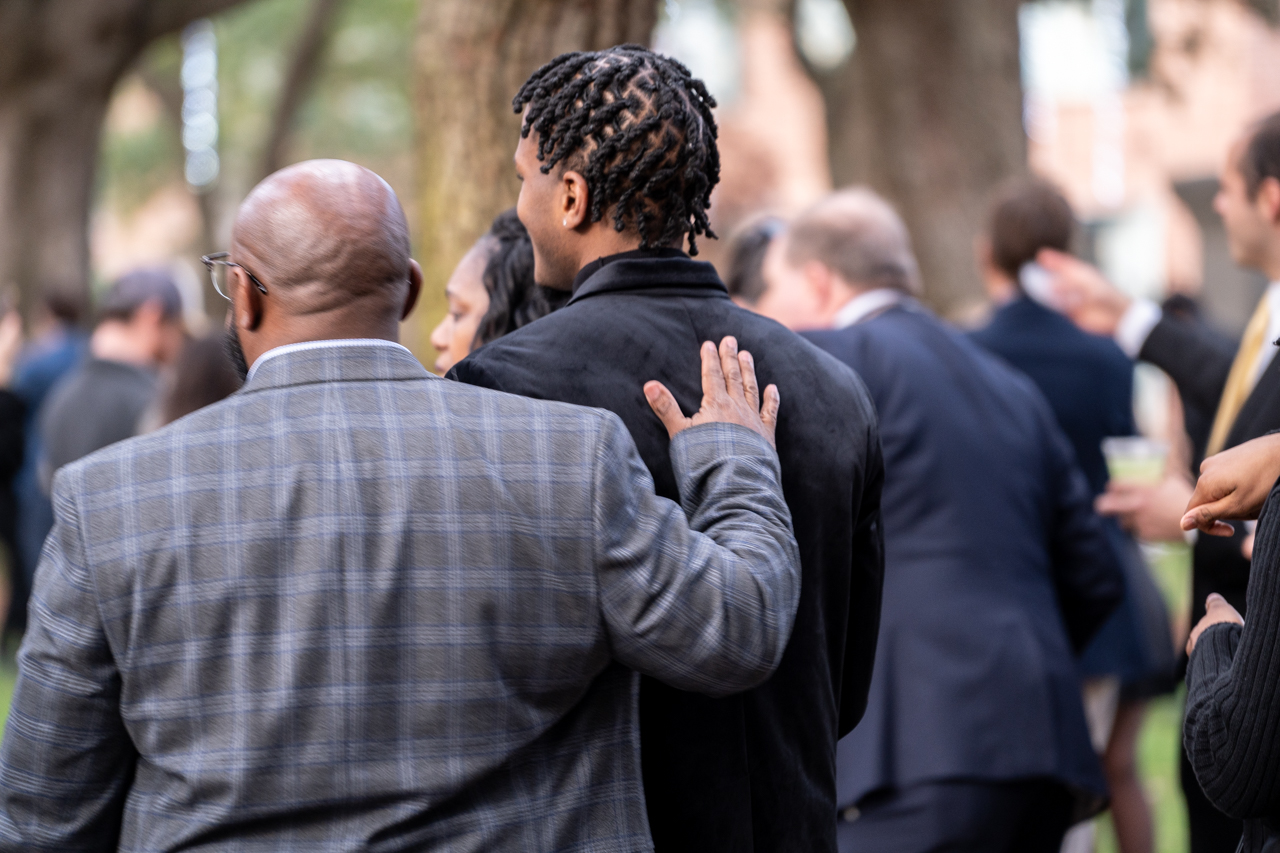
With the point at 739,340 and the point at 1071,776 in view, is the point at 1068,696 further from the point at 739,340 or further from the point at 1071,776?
the point at 739,340

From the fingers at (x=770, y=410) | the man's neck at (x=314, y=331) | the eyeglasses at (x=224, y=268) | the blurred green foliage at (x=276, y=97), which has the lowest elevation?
the fingers at (x=770, y=410)

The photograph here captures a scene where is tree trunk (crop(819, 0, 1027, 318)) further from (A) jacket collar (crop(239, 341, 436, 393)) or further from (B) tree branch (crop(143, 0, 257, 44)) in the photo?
(A) jacket collar (crop(239, 341, 436, 393))

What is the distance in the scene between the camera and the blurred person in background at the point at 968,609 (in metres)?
3.31

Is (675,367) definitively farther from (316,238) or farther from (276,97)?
(276,97)

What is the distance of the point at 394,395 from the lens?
1855 mm

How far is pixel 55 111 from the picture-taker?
1240cm

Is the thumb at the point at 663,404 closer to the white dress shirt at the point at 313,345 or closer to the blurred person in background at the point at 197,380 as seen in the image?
the white dress shirt at the point at 313,345

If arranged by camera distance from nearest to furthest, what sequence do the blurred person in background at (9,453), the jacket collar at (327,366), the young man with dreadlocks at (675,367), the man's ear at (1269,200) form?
the jacket collar at (327,366), the young man with dreadlocks at (675,367), the man's ear at (1269,200), the blurred person in background at (9,453)

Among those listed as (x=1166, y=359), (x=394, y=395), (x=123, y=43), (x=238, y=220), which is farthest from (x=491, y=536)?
(x=123, y=43)

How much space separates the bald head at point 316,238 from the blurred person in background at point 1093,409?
11.2 ft

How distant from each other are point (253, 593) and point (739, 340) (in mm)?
888

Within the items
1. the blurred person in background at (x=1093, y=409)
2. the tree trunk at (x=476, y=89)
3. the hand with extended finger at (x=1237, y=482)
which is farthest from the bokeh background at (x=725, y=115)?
the hand with extended finger at (x=1237, y=482)

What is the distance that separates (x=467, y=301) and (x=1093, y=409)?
2.72 metres

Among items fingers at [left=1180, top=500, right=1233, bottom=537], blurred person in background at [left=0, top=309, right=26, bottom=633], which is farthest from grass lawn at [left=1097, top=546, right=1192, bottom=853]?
blurred person in background at [left=0, top=309, right=26, bottom=633]
